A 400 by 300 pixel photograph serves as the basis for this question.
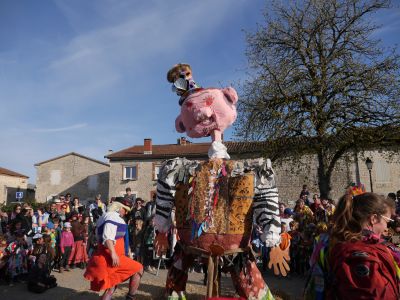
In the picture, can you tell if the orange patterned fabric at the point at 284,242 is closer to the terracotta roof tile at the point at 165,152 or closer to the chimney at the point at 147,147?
the terracotta roof tile at the point at 165,152

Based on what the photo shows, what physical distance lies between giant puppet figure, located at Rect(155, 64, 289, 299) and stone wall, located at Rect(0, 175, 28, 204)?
36.4 m

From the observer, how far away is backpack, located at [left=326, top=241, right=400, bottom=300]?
1.79m

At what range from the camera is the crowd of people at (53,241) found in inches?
285

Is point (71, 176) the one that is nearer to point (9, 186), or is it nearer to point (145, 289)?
point (9, 186)

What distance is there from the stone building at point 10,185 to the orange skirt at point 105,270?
33.7 m

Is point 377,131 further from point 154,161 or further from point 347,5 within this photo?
point 154,161

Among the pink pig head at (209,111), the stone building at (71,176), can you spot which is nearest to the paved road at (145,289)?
the pink pig head at (209,111)

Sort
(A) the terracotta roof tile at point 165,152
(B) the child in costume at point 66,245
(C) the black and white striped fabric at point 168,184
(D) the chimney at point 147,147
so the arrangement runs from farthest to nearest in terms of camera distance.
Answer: (D) the chimney at point 147,147
(A) the terracotta roof tile at point 165,152
(B) the child in costume at point 66,245
(C) the black and white striped fabric at point 168,184

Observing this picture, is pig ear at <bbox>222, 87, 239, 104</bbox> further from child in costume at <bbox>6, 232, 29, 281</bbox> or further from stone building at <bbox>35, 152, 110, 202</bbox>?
stone building at <bbox>35, 152, 110, 202</bbox>

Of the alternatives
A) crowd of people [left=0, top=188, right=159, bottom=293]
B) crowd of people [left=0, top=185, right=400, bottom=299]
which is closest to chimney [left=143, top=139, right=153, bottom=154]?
crowd of people [left=0, top=185, right=400, bottom=299]

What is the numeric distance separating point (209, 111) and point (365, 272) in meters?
2.34

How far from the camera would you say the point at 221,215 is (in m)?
3.21

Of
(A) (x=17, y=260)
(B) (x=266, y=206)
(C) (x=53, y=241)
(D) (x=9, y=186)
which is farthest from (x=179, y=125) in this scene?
(D) (x=9, y=186)

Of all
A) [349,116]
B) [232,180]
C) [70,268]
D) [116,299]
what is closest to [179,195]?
[232,180]
